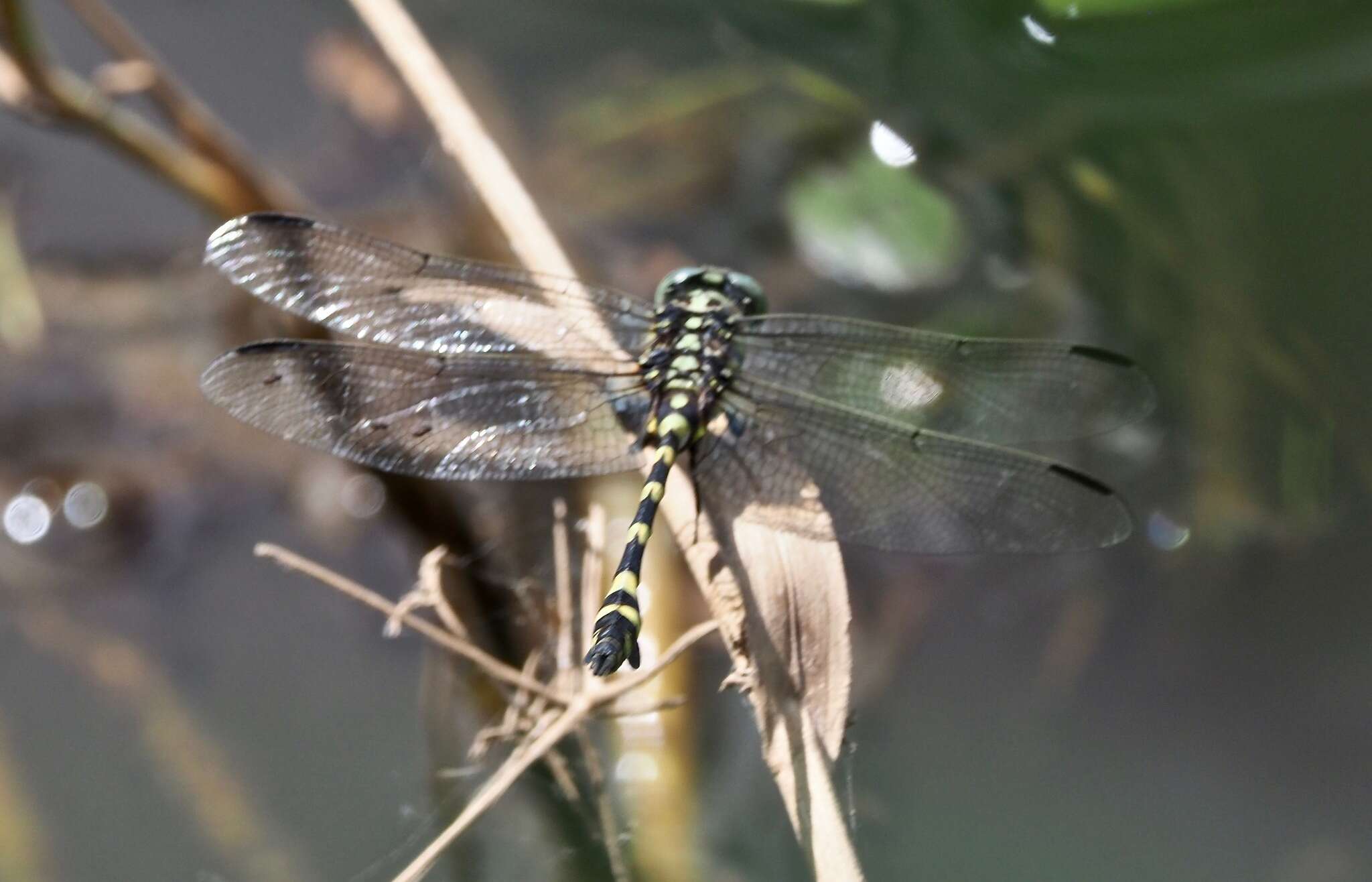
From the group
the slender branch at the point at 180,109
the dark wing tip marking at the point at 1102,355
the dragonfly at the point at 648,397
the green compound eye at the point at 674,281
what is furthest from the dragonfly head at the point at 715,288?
the slender branch at the point at 180,109

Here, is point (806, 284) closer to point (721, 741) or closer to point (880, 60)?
point (880, 60)

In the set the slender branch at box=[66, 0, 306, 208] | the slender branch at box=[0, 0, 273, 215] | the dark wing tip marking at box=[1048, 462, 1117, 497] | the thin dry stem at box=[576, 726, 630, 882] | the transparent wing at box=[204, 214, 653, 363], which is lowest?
the thin dry stem at box=[576, 726, 630, 882]

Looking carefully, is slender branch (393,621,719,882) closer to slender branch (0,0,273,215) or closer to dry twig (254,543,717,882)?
dry twig (254,543,717,882)

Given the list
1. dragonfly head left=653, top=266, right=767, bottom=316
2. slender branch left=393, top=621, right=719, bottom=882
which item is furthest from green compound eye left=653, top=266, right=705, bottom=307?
slender branch left=393, top=621, right=719, bottom=882

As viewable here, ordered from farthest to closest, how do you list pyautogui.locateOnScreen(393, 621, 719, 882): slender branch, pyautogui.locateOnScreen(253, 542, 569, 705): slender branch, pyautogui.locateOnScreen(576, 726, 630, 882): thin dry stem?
pyautogui.locateOnScreen(576, 726, 630, 882): thin dry stem, pyautogui.locateOnScreen(253, 542, 569, 705): slender branch, pyautogui.locateOnScreen(393, 621, 719, 882): slender branch

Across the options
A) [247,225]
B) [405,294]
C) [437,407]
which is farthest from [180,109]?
[437,407]

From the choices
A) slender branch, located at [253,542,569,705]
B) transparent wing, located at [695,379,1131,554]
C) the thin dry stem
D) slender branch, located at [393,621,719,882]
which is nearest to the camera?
slender branch, located at [393,621,719,882]

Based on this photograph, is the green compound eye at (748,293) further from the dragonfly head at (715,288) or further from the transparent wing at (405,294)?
the transparent wing at (405,294)

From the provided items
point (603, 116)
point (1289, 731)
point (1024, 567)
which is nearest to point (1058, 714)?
point (1024, 567)
